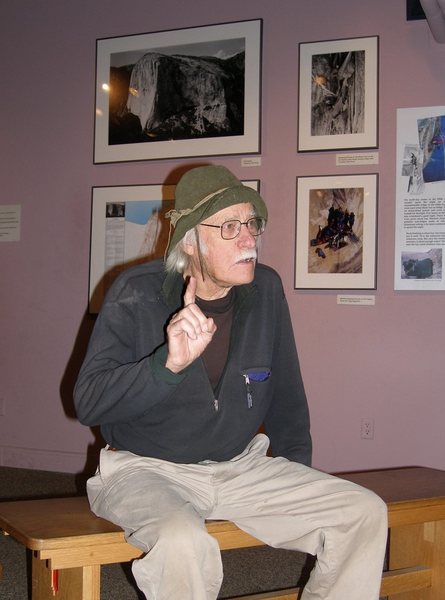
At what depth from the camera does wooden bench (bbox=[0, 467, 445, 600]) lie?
1.71m

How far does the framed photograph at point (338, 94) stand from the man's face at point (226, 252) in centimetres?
219

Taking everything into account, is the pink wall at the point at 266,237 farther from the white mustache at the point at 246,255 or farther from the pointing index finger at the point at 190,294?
the pointing index finger at the point at 190,294

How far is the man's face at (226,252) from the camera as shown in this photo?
2.05 m

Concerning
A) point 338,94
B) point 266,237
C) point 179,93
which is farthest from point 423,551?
point 179,93

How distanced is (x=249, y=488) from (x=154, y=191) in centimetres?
287

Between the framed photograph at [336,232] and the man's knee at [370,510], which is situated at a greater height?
the framed photograph at [336,232]

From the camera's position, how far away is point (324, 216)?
13.5 ft

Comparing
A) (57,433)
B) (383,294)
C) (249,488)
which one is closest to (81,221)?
(57,433)

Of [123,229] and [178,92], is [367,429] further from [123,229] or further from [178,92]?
[178,92]

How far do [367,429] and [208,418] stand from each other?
87.6 inches

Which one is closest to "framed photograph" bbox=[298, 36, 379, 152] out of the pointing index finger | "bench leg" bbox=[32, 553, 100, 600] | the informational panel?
the informational panel

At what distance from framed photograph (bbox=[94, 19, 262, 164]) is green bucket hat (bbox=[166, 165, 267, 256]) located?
2245 mm

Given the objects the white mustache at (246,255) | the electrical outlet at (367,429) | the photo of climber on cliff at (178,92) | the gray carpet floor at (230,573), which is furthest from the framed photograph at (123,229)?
the white mustache at (246,255)

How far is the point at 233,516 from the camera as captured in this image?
6.26 feet
